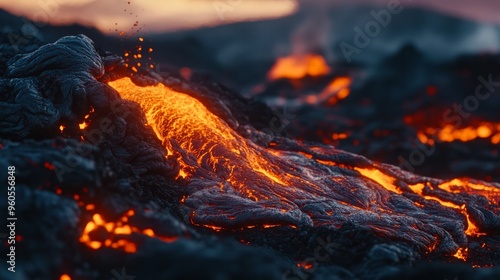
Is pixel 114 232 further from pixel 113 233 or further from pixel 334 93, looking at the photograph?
pixel 334 93

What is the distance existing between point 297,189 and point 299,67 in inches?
3021

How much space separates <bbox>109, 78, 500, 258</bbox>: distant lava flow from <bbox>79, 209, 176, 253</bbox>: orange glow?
296 cm

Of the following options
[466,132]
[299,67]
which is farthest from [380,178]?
[299,67]

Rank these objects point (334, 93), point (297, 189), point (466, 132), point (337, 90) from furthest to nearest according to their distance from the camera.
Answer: point (337, 90), point (334, 93), point (466, 132), point (297, 189)

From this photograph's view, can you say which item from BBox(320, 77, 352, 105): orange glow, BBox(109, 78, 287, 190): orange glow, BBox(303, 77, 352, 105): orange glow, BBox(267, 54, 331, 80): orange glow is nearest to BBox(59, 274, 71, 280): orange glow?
BBox(109, 78, 287, 190): orange glow

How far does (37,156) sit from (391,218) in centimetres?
741

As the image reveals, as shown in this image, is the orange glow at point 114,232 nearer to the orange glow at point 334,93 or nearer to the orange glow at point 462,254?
the orange glow at point 462,254

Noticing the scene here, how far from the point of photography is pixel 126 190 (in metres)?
8.49

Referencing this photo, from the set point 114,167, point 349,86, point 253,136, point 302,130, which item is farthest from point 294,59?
point 114,167

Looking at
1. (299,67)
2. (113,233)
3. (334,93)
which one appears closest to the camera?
(113,233)

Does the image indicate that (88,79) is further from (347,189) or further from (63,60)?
(347,189)

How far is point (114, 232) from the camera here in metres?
7.86

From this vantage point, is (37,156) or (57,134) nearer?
(37,156)

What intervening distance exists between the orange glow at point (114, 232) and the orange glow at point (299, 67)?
233ft
